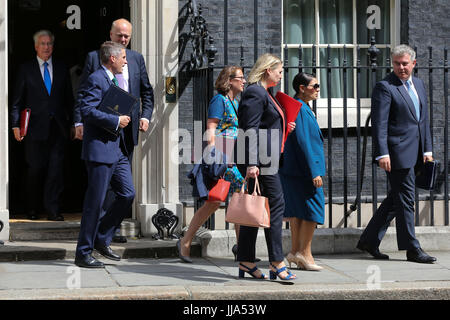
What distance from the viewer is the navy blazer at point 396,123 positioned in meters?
8.43

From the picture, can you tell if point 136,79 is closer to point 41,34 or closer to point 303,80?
point 303,80

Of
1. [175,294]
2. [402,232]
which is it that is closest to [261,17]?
[402,232]

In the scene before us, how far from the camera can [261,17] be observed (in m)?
10.1

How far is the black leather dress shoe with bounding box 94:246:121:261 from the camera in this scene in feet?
27.0

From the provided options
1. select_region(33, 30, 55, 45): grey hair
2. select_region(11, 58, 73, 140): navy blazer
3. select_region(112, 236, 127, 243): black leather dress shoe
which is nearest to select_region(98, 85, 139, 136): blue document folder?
select_region(112, 236, 127, 243): black leather dress shoe

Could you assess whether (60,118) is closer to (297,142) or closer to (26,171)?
(26,171)

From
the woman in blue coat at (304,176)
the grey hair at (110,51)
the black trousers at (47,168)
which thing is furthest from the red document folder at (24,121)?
the woman in blue coat at (304,176)

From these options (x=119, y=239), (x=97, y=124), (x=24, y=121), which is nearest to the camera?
(x=97, y=124)

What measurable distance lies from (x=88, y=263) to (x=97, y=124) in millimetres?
1206

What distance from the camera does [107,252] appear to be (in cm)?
824

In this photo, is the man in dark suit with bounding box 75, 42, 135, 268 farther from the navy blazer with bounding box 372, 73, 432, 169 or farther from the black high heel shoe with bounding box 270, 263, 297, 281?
the navy blazer with bounding box 372, 73, 432, 169

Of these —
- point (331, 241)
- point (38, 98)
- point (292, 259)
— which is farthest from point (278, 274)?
point (38, 98)

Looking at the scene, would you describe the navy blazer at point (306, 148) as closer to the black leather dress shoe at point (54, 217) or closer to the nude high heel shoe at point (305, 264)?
the nude high heel shoe at point (305, 264)
